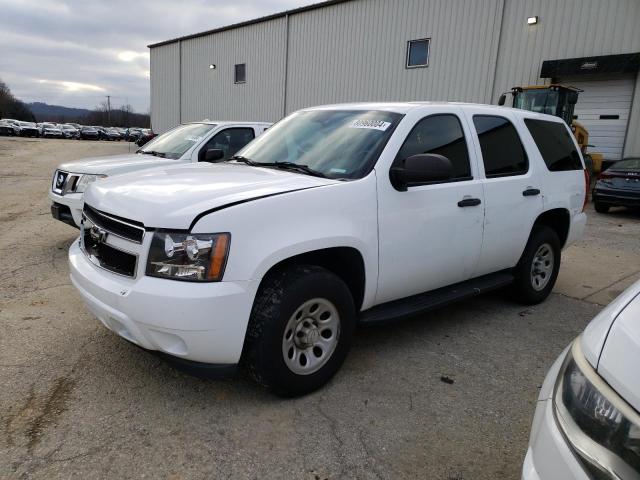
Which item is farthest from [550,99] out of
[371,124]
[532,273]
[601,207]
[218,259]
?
[218,259]

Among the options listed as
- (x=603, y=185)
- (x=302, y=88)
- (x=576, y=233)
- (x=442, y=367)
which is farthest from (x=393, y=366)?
(x=302, y=88)

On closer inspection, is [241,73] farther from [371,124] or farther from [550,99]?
[371,124]

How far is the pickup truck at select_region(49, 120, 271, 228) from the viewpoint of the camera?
5.95m

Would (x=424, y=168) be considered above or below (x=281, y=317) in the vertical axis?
above

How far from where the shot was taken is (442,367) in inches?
141

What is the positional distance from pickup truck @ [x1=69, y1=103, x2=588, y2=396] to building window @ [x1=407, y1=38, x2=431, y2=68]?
15817 millimetres

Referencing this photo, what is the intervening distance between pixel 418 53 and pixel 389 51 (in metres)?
1.39

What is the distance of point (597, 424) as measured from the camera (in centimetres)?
133

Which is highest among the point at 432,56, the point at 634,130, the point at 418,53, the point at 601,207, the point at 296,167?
the point at 418,53

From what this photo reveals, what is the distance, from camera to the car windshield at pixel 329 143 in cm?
338

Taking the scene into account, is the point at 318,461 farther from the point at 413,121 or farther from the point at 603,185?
the point at 603,185

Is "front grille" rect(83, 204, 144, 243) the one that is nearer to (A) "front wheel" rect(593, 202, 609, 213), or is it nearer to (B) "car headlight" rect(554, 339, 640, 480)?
(B) "car headlight" rect(554, 339, 640, 480)

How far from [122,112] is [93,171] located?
116801 mm

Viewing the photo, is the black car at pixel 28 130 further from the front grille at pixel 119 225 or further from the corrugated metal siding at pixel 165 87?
the front grille at pixel 119 225
